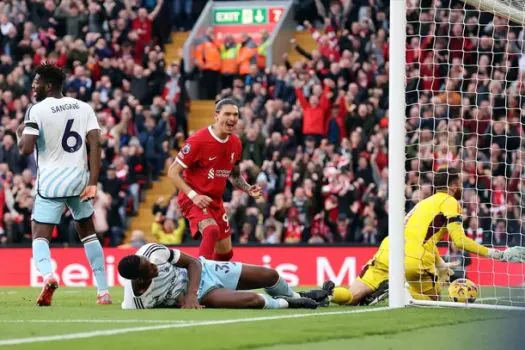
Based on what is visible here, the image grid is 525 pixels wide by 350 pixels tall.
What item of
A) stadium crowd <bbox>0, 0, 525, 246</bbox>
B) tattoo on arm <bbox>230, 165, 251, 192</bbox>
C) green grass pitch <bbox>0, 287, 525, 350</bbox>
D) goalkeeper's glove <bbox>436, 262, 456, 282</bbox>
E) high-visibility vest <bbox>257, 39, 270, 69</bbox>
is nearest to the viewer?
green grass pitch <bbox>0, 287, 525, 350</bbox>

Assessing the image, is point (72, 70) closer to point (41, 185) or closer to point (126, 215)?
point (126, 215)

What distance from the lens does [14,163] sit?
83.8 ft

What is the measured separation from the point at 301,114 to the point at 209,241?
1207 cm

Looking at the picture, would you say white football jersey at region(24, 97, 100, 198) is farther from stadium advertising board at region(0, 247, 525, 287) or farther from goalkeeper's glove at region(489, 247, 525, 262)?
stadium advertising board at region(0, 247, 525, 287)

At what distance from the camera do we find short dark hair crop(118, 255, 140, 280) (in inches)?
419

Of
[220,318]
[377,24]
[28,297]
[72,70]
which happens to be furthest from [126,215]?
[220,318]

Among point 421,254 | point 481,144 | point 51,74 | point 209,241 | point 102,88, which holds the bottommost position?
point 421,254

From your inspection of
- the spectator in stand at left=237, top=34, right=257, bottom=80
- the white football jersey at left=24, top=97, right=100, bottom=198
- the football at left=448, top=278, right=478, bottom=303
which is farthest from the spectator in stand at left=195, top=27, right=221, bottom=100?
the football at left=448, top=278, right=478, bottom=303

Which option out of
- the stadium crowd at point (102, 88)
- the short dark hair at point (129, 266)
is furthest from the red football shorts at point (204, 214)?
the stadium crowd at point (102, 88)

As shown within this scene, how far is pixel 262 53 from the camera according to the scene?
92.0ft

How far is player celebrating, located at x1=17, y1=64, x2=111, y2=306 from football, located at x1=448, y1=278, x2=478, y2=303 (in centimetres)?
333

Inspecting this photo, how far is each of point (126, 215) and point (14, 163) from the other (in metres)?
2.37

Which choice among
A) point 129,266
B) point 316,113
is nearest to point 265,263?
point 316,113

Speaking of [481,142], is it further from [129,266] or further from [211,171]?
[129,266]
